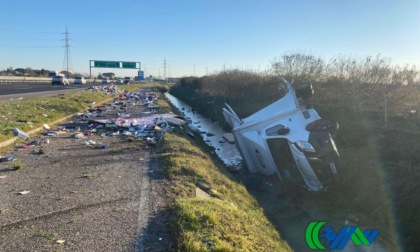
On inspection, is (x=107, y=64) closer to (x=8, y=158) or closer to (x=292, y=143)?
(x=8, y=158)

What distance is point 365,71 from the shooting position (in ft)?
53.6

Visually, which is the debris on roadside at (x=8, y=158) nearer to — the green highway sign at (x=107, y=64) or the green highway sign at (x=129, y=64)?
the green highway sign at (x=107, y=64)

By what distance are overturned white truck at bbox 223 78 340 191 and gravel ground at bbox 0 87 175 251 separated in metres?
3.17

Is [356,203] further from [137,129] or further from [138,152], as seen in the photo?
[137,129]

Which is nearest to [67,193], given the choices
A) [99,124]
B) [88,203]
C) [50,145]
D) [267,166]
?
[88,203]

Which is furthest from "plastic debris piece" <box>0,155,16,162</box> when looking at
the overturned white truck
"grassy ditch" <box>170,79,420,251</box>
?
"grassy ditch" <box>170,79,420,251</box>

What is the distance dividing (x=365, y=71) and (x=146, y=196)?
13.7 metres

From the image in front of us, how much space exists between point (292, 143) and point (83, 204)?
5.43 m

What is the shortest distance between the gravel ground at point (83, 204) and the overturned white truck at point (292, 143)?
3170 mm

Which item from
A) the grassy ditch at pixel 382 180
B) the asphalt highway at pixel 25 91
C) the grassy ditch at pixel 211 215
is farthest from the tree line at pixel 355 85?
the asphalt highway at pixel 25 91

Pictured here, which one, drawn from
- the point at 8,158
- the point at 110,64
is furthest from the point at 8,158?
the point at 110,64

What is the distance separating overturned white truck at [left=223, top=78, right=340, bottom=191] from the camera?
862 centimetres

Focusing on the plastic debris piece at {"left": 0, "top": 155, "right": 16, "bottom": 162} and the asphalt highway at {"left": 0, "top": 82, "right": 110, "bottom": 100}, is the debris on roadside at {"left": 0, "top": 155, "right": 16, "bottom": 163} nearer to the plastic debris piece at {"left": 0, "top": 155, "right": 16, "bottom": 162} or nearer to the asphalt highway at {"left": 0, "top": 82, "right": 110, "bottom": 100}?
the plastic debris piece at {"left": 0, "top": 155, "right": 16, "bottom": 162}

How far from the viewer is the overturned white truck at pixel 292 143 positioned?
339 inches
